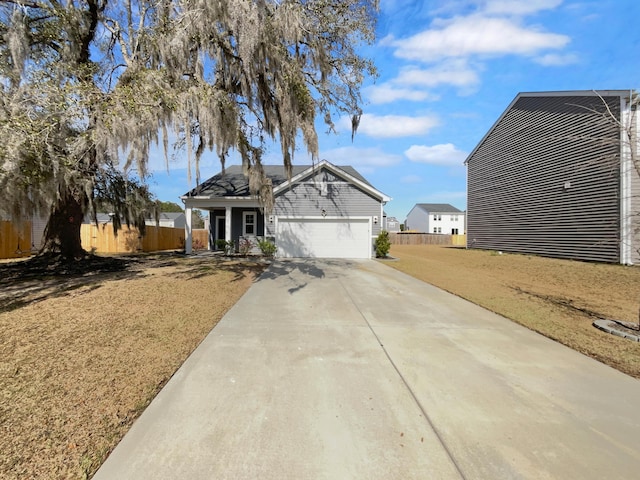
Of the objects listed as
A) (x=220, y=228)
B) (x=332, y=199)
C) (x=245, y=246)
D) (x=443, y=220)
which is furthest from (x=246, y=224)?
(x=443, y=220)

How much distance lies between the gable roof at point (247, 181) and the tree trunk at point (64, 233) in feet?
14.6

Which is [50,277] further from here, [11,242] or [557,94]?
[557,94]

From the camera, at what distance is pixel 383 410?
2.91 m

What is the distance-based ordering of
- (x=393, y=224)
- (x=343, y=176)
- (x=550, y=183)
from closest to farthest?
(x=550, y=183) < (x=343, y=176) < (x=393, y=224)

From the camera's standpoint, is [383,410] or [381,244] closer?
[383,410]

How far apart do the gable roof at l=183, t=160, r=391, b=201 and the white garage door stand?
5.82 ft

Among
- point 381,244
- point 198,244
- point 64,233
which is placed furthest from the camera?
point 198,244

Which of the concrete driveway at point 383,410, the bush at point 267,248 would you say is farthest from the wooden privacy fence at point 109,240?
the concrete driveway at point 383,410

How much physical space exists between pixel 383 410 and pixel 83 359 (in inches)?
131

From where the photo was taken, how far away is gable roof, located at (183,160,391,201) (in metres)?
16.2

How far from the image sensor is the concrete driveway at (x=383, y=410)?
2.25 m

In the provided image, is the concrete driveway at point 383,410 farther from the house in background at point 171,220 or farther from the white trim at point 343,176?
the house in background at point 171,220

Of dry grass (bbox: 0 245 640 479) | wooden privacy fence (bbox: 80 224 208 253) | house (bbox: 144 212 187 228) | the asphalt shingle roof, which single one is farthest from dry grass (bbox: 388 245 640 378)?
house (bbox: 144 212 187 228)

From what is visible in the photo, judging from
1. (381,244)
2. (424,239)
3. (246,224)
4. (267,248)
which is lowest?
(424,239)
